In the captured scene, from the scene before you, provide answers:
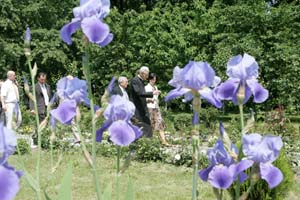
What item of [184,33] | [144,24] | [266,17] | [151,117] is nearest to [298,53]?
[266,17]

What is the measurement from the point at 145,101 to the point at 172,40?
36.0ft

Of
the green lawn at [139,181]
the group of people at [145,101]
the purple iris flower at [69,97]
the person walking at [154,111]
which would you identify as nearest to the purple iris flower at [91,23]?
the purple iris flower at [69,97]

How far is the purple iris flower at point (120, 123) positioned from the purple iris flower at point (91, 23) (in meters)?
0.18

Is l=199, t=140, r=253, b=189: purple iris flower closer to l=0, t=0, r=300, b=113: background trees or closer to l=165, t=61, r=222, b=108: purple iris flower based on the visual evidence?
l=165, t=61, r=222, b=108: purple iris flower

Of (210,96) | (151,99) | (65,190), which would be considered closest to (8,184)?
(210,96)

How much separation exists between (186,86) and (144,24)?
738 inches

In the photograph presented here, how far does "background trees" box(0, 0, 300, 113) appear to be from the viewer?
16906 millimetres

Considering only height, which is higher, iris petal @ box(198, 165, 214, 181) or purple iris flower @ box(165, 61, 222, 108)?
purple iris flower @ box(165, 61, 222, 108)

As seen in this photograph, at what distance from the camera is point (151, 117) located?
30.1 ft

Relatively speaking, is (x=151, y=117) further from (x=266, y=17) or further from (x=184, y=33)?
(x=184, y=33)

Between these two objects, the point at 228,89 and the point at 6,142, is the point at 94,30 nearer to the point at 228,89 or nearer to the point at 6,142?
the point at 228,89

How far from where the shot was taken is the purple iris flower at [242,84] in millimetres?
1438

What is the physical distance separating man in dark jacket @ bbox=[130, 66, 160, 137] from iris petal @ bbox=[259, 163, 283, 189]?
6.76 meters

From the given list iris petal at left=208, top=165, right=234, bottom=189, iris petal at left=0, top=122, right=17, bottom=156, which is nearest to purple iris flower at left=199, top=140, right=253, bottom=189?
iris petal at left=208, top=165, right=234, bottom=189
